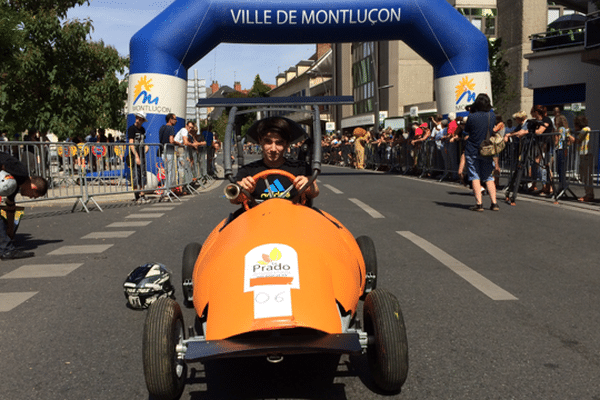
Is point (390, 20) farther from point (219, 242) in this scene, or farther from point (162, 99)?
point (219, 242)

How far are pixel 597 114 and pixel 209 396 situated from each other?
91.6ft

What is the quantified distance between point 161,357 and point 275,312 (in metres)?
0.56

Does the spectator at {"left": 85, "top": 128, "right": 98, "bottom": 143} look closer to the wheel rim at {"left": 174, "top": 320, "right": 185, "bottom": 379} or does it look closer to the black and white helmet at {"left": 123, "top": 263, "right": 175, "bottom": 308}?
the black and white helmet at {"left": 123, "top": 263, "right": 175, "bottom": 308}

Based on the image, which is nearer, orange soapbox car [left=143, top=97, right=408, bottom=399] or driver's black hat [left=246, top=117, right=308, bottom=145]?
orange soapbox car [left=143, top=97, right=408, bottom=399]

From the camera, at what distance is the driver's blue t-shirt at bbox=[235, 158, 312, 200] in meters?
3.92

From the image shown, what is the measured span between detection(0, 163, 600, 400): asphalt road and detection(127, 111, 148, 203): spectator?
4.32m

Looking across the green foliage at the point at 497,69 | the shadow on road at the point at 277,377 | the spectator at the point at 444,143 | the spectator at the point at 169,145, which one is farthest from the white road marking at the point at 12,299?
the green foliage at the point at 497,69

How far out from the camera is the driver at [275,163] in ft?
12.9

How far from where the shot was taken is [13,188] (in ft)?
20.9

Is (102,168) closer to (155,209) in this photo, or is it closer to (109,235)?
(155,209)

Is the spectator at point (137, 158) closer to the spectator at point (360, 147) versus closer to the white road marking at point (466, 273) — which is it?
the white road marking at point (466, 273)

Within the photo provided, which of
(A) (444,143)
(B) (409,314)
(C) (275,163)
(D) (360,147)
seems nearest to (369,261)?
(B) (409,314)

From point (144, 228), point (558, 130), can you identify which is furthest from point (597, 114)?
point (144, 228)

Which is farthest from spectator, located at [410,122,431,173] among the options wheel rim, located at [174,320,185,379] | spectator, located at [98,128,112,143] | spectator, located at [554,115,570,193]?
wheel rim, located at [174,320,185,379]
